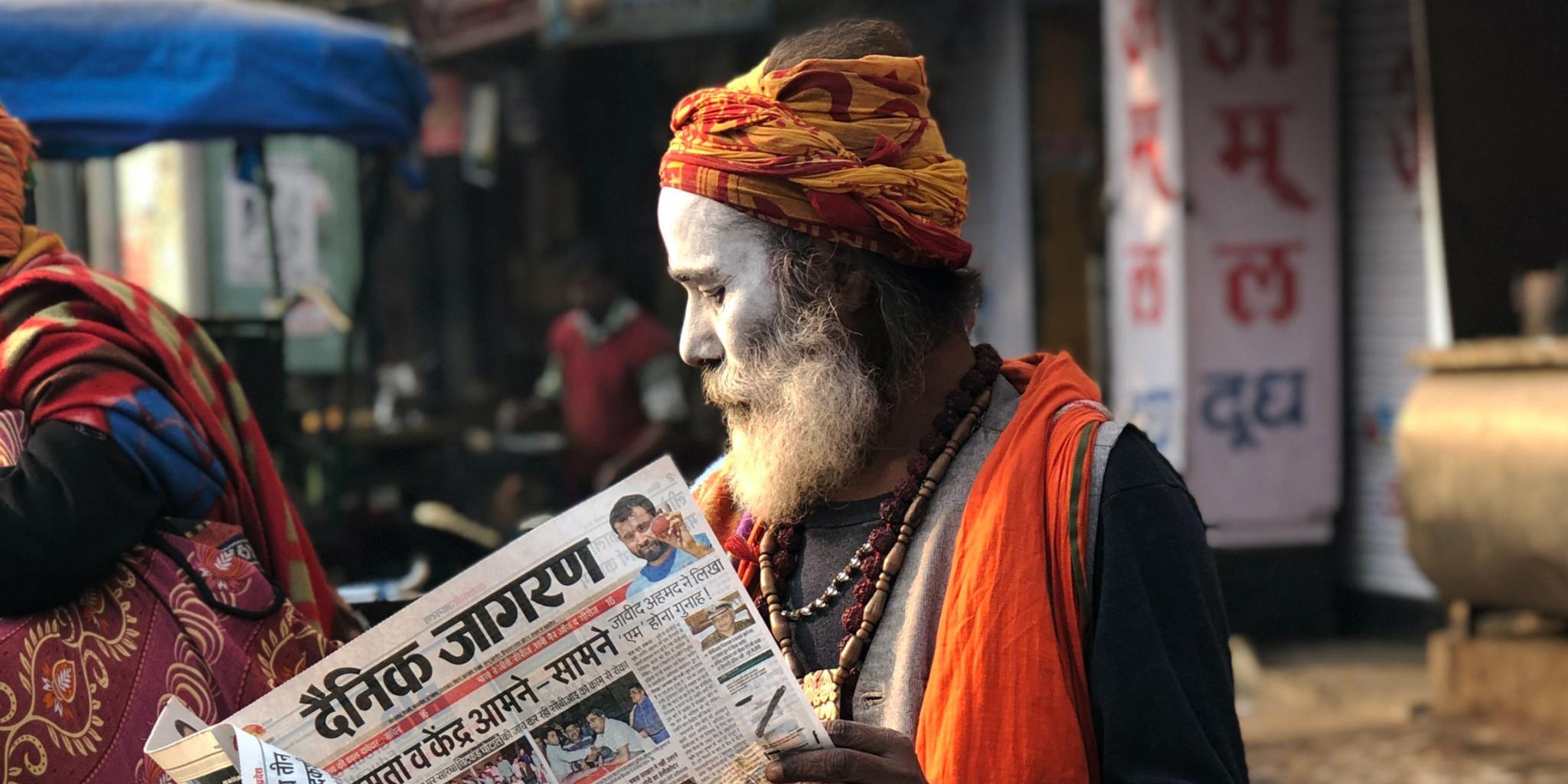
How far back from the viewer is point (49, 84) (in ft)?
15.3

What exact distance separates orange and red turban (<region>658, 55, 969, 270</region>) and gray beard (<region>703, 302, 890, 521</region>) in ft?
0.39

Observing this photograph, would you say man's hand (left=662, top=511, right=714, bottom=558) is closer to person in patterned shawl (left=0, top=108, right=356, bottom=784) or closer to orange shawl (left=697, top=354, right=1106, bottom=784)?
orange shawl (left=697, top=354, right=1106, bottom=784)

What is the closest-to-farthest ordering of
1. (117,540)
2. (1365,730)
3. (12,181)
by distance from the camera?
1. (117,540)
2. (12,181)
3. (1365,730)

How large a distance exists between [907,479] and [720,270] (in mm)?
321

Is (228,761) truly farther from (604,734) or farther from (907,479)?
(907,479)

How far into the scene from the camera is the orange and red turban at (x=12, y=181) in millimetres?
2635

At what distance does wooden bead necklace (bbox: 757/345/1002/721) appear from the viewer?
2.01 metres

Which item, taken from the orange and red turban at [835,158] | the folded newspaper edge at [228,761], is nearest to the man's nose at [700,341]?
the orange and red turban at [835,158]

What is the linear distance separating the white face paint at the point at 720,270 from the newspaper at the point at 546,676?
12.4 inches

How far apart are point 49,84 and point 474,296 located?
842 cm

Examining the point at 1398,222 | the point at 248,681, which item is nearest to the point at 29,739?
the point at 248,681

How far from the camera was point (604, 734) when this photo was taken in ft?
6.00

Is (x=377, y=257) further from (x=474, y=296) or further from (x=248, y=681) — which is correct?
(x=248, y=681)

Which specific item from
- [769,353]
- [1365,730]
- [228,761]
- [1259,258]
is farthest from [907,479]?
[1259,258]
